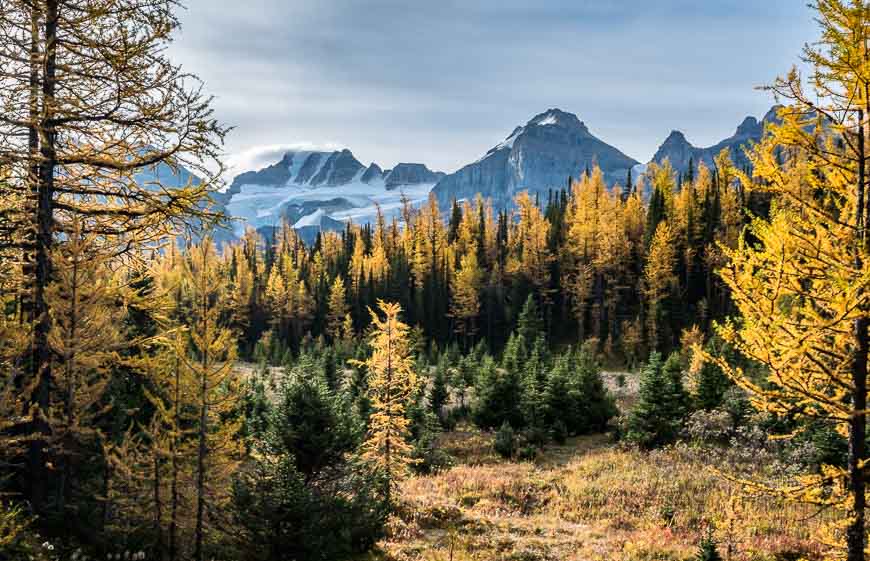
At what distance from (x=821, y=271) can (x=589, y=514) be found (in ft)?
40.4

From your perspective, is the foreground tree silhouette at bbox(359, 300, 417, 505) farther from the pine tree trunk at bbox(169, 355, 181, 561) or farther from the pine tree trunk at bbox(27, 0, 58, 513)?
the pine tree trunk at bbox(27, 0, 58, 513)

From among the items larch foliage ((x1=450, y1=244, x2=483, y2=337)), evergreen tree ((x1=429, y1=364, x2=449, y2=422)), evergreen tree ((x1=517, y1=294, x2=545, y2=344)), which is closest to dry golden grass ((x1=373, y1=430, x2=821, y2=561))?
evergreen tree ((x1=429, y1=364, x2=449, y2=422))

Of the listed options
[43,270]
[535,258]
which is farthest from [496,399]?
[535,258]

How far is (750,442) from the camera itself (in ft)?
76.1

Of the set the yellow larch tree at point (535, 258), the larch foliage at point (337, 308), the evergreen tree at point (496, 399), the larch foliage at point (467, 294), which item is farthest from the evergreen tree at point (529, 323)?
the larch foliage at point (337, 308)

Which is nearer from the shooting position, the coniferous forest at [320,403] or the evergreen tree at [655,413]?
the coniferous forest at [320,403]

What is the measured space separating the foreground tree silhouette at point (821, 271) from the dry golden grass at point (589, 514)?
11.8 ft

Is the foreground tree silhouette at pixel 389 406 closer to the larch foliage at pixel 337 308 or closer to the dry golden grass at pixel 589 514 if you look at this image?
the dry golden grass at pixel 589 514

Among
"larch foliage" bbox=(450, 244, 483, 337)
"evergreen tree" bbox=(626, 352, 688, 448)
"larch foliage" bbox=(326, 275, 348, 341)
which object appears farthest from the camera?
"larch foliage" bbox=(326, 275, 348, 341)

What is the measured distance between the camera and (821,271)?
6.62m

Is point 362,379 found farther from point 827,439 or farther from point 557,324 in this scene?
point 557,324

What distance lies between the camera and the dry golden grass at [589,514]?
1269 centimetres

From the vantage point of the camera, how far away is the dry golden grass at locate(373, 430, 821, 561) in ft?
41.6

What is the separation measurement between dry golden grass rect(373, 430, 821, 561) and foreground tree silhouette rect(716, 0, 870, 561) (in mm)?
3608
